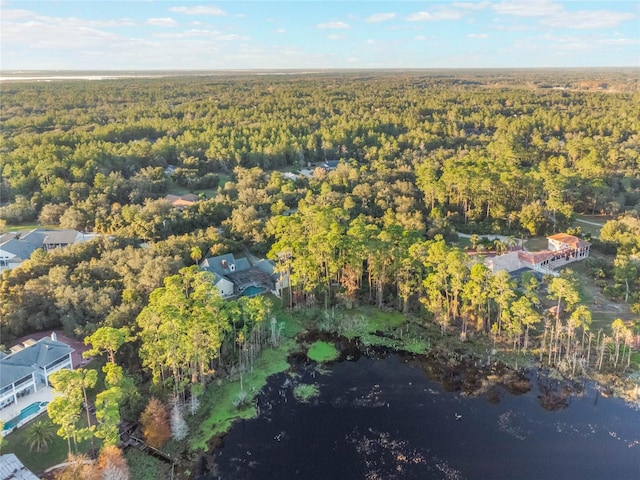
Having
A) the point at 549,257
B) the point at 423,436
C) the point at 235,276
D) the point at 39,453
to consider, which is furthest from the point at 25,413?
the point at 549,257

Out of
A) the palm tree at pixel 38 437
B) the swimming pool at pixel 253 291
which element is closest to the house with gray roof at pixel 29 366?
the palm tree at pixel 38 437

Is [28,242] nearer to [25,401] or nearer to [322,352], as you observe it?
[25,401]

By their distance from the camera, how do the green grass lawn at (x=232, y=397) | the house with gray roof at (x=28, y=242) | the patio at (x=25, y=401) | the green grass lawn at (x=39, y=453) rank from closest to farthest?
the green grass lawn at (x=39, y=453) < the patio at (x=25, y=401) < the green grass lawn at (x=232, y=397) < the house with gray roof at (x=28, y=242)

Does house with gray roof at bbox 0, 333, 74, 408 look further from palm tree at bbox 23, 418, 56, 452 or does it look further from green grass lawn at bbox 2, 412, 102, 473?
palm tree at bbox 23, 418, 56, 452

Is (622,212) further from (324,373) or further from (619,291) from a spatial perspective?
(324,373)

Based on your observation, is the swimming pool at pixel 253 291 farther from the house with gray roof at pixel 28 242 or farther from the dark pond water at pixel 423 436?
the house with gray roof at pixel 28 242

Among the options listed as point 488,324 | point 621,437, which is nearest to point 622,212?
point 488,324

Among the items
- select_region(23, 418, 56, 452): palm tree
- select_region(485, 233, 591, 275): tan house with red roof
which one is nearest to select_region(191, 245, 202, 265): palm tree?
select_region(23, 418, 56, 452): palm tree
